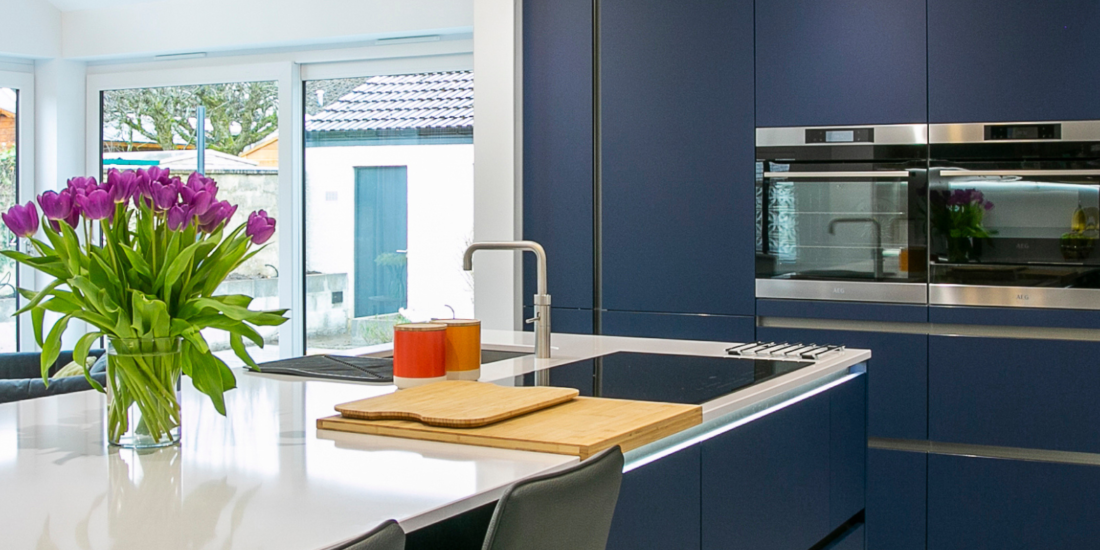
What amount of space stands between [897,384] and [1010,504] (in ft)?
1.85

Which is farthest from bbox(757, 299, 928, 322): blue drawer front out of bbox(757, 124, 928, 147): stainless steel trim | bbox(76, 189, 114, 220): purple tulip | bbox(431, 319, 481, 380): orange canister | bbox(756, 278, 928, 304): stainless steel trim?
bbox(76, 189, 114, 220): purple tulip

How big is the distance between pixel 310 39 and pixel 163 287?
4.04 m

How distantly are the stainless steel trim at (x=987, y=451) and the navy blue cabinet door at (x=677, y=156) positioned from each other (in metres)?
0.72

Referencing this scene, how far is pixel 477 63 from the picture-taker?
14.7ft

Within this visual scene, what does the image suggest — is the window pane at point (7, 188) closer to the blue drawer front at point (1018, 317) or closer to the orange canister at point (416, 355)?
the orange canister at point (416, 355)

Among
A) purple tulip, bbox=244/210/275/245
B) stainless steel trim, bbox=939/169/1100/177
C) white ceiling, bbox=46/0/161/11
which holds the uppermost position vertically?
white ceiling, bbox=46/0/161/11

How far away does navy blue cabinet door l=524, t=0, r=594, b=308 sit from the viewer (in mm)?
4367

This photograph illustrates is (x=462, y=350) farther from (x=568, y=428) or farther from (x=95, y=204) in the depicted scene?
(x=95, y=204)

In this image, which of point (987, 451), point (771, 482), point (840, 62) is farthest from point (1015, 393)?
point (771, 482)

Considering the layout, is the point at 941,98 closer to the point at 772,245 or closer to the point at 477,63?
the point at 772,245

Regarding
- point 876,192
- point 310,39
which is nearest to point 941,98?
point 876,192

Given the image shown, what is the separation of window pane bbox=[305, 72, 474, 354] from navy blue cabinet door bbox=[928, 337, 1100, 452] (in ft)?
7.38

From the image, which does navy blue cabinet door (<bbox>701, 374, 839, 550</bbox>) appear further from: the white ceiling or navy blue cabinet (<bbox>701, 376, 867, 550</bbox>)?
the white ceiling

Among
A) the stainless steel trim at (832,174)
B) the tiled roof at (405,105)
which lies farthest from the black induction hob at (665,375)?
the tiled roof at (405,105)
